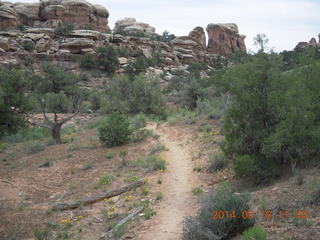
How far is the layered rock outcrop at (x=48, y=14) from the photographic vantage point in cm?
4666

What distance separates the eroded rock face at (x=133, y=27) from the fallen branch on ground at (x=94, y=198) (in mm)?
54251

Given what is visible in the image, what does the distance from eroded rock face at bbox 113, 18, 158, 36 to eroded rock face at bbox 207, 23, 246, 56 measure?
42.1 ft

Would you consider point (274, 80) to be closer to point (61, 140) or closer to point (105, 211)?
point (105, 211)

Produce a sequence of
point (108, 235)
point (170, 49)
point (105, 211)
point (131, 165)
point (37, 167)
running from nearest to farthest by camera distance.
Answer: point (108, 235) → point (105, 211) → point (131, 165) → point (37, 167) → point (170, 49)

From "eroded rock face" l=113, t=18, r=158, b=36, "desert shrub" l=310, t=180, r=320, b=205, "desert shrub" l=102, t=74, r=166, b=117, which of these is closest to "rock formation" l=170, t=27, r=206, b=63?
"eroded rock face" l=113, t=18, r=158, b=36

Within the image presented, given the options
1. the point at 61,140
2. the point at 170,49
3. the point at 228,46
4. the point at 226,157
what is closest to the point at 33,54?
the point at 170,49

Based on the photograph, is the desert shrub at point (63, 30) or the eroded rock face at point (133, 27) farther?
the eroded rock face at point (133, 27)

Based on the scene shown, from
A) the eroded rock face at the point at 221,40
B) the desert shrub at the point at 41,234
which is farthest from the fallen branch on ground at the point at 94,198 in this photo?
the eroded rock face at the point at 221,40

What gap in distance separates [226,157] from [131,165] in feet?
10.7

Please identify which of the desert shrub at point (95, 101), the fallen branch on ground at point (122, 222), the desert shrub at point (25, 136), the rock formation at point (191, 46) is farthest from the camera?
the rock formation at point (191, 46)

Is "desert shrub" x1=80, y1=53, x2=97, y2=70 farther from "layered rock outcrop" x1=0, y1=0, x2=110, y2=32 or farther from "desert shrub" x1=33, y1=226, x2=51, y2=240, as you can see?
"desert shrub" x1=33, y1=226, x2=51, y2=240

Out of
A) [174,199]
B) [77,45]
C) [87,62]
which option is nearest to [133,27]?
[77,45]

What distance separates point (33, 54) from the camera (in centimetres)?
4006
